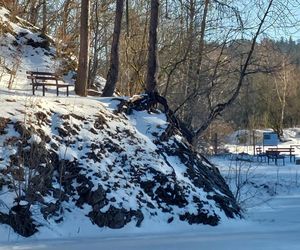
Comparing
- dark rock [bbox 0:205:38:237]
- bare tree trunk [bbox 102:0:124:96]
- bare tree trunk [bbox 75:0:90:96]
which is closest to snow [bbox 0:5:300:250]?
dark rock [bbox 0:205:38:237]

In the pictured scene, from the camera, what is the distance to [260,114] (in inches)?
2854

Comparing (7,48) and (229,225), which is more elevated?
(7,48)

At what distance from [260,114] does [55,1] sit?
145 feet

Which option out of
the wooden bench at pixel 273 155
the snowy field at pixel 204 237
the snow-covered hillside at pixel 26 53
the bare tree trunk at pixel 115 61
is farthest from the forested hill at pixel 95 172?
the wooden bench at pixel 273 155

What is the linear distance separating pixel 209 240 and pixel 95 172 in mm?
3434

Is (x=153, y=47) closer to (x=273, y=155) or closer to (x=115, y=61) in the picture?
(x=115, y=61)

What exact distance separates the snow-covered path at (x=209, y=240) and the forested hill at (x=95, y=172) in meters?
Result: 0.61

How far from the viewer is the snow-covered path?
403 inches

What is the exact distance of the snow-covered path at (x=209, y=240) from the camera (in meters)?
10.2

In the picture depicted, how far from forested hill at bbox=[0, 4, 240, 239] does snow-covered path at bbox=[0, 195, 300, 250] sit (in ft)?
2.02

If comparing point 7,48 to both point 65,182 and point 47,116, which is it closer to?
point 47,116

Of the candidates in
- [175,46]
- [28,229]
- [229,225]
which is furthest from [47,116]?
[175,46]

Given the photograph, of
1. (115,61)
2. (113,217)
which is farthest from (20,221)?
(115,61)

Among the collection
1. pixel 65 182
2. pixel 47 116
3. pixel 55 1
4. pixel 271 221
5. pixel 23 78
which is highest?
pixel 55 1
